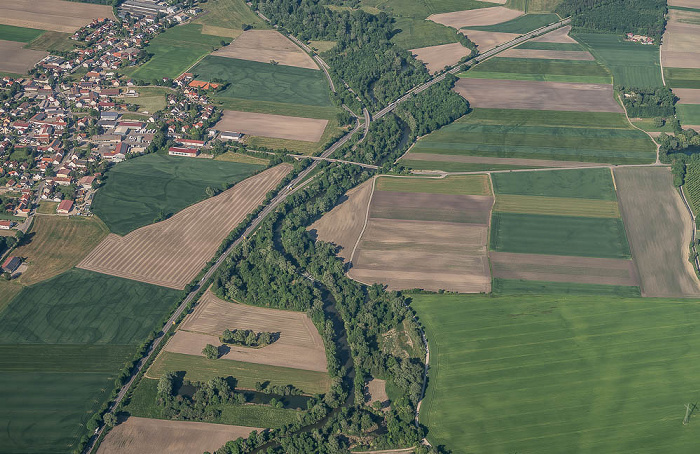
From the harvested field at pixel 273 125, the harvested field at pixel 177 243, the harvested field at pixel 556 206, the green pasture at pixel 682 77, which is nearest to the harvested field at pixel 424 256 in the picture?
the harvested field at pixel 556 206

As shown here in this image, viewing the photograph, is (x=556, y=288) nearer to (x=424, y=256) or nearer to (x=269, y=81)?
(x=424, y=256)

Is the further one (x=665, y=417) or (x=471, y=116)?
(x=471, y=116)

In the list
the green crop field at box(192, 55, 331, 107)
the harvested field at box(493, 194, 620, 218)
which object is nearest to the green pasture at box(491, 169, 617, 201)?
the harvested field at box(493, 194, 620, 218)

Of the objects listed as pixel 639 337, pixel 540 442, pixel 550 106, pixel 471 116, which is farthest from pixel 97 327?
pixel 550 106

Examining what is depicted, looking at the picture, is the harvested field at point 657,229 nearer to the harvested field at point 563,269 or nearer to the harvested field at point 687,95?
the harvested field at point 563,269

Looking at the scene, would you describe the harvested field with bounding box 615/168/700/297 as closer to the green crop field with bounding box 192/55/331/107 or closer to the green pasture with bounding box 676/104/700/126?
the green pasture with bounding box 676/104/700/126

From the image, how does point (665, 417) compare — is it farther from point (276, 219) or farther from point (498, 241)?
point (276, 219)
